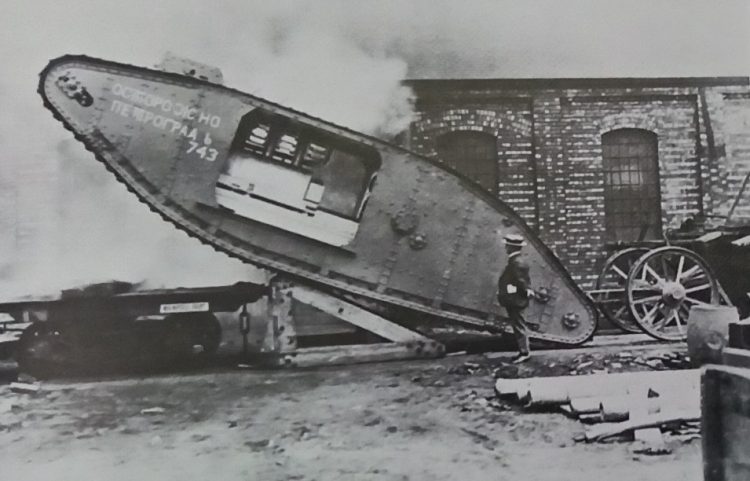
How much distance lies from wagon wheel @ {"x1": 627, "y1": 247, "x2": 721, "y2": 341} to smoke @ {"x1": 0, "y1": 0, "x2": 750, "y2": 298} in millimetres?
828

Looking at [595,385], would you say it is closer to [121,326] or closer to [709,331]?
[709,331]

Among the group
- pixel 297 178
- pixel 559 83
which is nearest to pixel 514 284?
pixel 559 83

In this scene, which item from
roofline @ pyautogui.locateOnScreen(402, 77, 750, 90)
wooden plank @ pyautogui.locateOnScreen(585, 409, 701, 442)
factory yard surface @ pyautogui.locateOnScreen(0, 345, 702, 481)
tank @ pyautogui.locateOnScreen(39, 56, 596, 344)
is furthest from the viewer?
tank @ pyautogui.locateOnScreen(39, 56, 596, 344)

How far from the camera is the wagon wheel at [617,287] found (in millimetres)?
2910

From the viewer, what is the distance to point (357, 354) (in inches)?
125

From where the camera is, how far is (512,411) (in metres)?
2.64

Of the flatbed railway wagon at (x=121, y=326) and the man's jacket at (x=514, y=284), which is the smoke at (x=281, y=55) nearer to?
the flatbed railway wagon at (x=121, y=326)

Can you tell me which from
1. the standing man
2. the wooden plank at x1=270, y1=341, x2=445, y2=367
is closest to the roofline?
the standing man

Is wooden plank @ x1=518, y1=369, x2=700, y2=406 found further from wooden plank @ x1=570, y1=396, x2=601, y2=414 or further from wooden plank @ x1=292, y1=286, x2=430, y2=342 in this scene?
wooden plank @ x1=292, y1=286, x2=430, y2=342

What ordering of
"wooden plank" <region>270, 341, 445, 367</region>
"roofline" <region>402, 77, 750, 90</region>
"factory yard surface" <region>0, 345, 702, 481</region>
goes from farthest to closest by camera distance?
"wooden plank" <region>270, 341, 445, 367</region> < "roofline" <region>402, 77, 750, 90</region> < "factory yard surface" <region>0, 345, 702, 481</region>

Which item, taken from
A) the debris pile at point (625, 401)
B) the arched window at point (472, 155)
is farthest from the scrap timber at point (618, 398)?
the arched window at point (472, 155)

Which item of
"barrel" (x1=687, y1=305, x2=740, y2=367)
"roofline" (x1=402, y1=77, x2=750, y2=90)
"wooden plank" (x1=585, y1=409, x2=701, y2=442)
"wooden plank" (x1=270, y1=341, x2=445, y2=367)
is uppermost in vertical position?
"roofline" (x1=402, y1=77, x2=750, y2=90)

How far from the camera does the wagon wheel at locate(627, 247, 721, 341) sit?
3.00 meters

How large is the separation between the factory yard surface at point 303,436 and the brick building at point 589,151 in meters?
0.66
